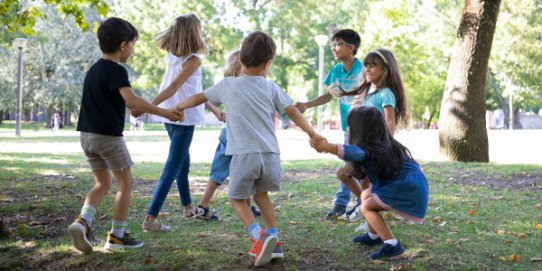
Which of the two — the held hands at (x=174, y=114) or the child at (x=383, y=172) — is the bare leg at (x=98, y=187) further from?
the child at (x=383, y=172)

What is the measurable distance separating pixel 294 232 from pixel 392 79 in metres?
1.60

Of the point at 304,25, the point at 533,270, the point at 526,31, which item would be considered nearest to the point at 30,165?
the point at 533,270

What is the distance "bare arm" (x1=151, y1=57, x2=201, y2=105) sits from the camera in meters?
5.02

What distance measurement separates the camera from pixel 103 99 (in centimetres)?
439

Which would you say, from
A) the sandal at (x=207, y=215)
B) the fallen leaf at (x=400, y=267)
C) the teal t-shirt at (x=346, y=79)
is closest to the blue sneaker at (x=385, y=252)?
the fallen leaf at (x=400, y=267)

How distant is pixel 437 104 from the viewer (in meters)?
59.9

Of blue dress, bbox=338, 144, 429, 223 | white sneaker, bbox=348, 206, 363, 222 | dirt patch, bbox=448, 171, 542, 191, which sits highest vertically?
blue dress, bbox=338, 144, 429, 223

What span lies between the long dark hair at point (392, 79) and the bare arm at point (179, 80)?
1524 mm

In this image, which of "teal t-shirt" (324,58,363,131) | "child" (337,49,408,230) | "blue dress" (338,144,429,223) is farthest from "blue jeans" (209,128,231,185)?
"blue dress" (338,144,429,223)

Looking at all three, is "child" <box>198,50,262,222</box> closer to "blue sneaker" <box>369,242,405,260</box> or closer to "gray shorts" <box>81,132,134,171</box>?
"gray shorts" <box>81,132,134,171</box>

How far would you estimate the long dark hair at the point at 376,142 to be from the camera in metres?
4.22

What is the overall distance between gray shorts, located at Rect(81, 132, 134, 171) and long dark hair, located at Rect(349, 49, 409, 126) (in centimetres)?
225

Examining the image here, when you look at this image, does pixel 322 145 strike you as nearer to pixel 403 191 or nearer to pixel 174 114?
pixel 403 191

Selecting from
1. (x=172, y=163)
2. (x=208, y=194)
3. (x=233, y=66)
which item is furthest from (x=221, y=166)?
(x=233, y=66)
